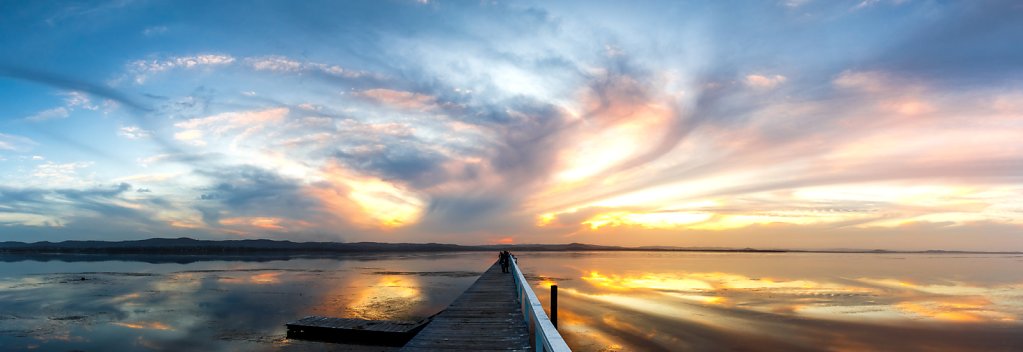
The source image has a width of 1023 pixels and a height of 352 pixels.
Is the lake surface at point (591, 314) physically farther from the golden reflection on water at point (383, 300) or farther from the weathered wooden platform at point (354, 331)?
the weathered wooden platform at point (354, 331)

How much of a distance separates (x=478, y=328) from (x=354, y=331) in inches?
235

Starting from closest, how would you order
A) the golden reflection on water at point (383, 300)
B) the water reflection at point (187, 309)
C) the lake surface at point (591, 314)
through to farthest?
1. the water reflection at point (187, 309)
2. the lake surface at point (591, 314)
3. the golden reflection on water at point (383, 300)

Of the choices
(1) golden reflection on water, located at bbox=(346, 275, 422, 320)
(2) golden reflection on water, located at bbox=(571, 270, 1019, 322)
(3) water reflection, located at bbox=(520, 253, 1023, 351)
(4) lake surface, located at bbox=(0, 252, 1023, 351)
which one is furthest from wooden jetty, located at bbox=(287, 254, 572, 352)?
(2) golden reflection on water, located at bbox=(571, 270, 1019, 322)

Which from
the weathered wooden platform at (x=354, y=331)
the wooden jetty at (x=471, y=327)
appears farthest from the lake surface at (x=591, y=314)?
the wooden jetty at (x=471, y=327)

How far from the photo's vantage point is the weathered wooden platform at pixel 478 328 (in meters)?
9.53

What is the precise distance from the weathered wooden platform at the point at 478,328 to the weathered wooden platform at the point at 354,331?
184 centimetres

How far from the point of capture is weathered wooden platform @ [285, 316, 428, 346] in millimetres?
15117

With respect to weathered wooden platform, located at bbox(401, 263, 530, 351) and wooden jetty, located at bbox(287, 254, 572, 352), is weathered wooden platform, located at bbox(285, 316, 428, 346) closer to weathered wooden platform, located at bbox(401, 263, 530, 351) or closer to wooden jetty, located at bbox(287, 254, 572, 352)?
wooden jetty, located at bbox(287, 254, 572, 352)

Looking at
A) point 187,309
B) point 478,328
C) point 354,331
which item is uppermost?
point 478,328

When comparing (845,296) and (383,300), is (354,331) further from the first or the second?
(845,296)

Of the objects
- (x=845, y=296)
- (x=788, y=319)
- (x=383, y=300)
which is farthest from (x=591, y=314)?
(x=845, y=296)

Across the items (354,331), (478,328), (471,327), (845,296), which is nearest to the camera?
(478,328)

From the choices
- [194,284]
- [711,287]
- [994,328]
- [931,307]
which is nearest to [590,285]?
[711,287]

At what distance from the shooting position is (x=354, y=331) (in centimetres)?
1550
